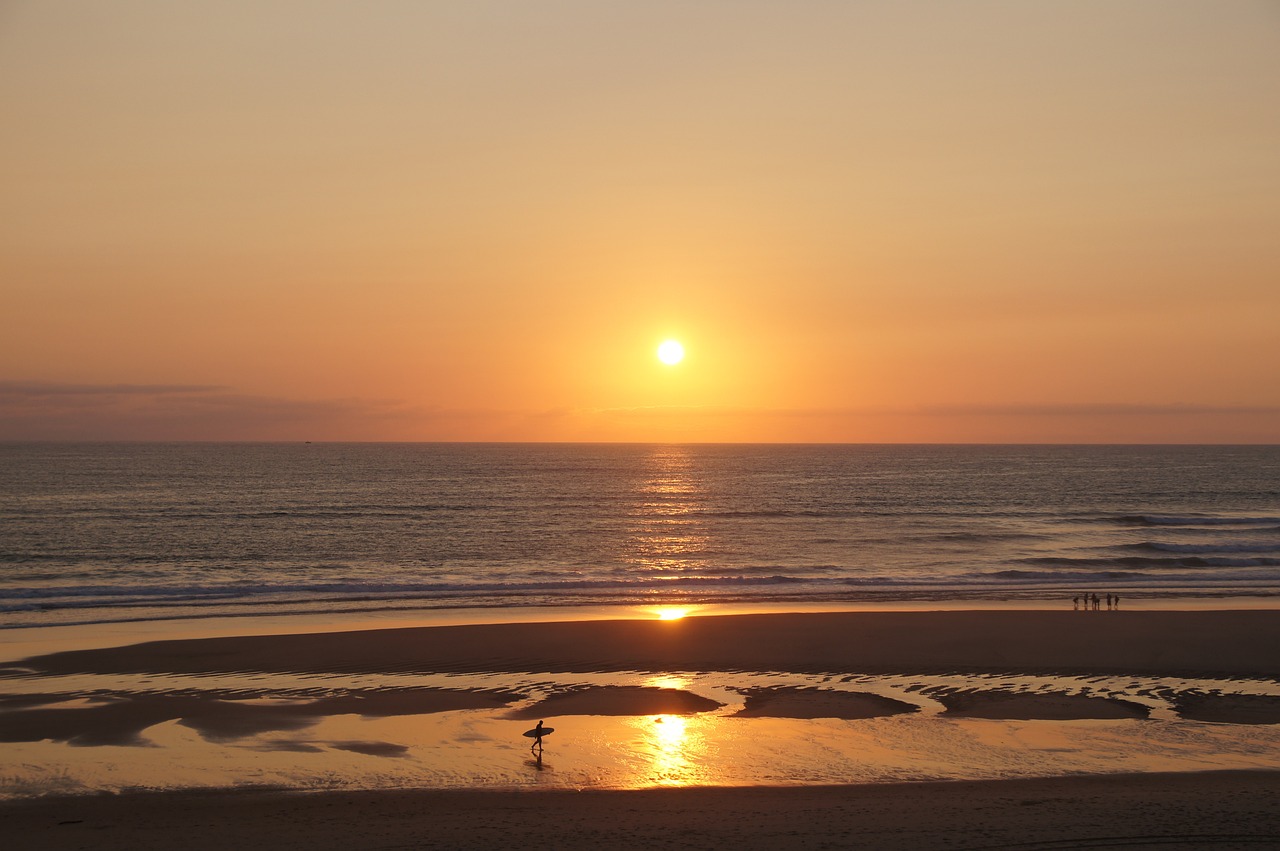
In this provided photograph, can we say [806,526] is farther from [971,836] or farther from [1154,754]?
[971,836]

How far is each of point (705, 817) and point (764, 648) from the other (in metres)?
11.2

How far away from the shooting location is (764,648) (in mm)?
21969

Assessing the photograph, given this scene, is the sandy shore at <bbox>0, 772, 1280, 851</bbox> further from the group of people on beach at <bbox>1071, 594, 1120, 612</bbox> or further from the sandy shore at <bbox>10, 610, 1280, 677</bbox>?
the group of people on beach at <bbox>1071, 594, 1120, 612</bbox>

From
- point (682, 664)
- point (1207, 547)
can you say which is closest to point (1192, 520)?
point (1207, 547)

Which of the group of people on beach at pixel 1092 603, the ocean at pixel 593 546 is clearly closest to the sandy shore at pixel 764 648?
the group of people on beach at pixel 1092 603

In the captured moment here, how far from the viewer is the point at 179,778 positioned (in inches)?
504

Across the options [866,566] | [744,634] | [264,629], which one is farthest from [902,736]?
[866,566]

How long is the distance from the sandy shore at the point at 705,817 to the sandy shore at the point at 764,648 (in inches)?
307

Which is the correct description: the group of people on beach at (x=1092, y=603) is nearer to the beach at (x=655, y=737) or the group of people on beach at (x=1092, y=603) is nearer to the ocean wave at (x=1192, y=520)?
the beach at (x=655, y=737)

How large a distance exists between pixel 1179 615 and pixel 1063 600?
5.37 m

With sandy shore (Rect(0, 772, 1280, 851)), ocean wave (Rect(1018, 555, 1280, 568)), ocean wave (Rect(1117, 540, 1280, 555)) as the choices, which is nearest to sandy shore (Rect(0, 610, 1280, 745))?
sandy shore (Rect(0, 772, 1280, 851))

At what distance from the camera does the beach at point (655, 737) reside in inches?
427

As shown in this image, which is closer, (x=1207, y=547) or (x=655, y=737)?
(x=655, y=737)

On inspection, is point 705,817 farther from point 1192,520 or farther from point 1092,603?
point 1192,520
